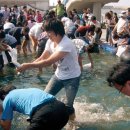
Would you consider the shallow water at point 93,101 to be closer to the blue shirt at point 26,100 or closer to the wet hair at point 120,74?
the blue shirt at point 26,100

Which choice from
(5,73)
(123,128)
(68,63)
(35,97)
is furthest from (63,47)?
(5,73)

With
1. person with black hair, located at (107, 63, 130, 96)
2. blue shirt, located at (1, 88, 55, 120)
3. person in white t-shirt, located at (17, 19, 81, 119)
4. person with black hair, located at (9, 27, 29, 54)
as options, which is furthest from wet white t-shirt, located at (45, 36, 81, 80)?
person with black hair, located at (9, 27, 29, 54)

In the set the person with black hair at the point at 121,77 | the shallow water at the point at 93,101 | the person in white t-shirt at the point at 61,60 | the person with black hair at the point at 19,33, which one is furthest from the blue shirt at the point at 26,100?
the person with black hair at the point at 19,33

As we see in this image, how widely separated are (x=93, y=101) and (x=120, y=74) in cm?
514

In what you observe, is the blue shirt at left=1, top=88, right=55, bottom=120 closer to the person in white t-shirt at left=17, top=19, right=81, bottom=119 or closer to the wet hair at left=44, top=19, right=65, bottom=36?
the person in white t-shirt at left=17, top=19, right=81, bottom=119

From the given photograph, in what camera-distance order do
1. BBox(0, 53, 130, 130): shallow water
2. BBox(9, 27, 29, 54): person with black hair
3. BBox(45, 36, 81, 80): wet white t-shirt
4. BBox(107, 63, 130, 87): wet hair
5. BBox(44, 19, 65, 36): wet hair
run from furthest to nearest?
1. BBox(9, 27, 29, 54): person with black hair
2. BBox(0, 53, 130, 130): shallow water
3. BBox(45, 36, 81, 80): wet white t-shirt
4. BBox(44, 19, 65, 36): wet hair
5. BBox(107, 63, 130, 87): wet hair

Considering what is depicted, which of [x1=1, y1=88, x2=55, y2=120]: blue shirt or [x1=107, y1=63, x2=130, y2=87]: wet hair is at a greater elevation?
Result: [x1=107, y1=63, x2=130, y2=87]: wet hair

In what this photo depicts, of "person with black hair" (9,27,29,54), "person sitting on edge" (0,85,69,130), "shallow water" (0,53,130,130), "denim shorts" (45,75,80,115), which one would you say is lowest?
"shallow water" (0,53,130,130)

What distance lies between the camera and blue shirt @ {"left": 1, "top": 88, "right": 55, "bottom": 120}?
13.8 ft

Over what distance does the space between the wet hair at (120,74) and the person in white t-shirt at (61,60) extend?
2.40 m

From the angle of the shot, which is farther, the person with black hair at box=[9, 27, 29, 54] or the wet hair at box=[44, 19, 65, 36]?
the person with black hair at box=[9, 27, 29, 54]

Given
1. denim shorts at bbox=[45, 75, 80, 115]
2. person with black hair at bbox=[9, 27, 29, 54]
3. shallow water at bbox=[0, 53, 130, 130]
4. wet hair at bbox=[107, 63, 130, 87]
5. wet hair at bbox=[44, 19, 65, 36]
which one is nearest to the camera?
wet hair at bbox=[107, 63, 130, 87]

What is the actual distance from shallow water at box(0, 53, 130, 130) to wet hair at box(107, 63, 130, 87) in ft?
9.46

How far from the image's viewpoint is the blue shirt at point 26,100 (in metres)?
4.20
